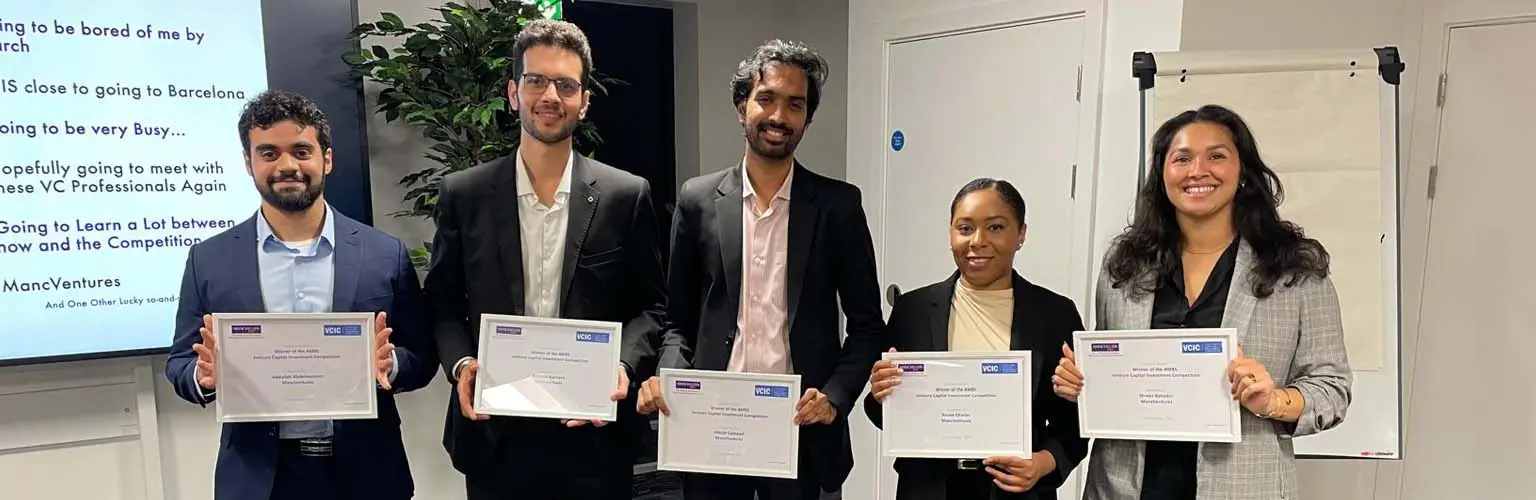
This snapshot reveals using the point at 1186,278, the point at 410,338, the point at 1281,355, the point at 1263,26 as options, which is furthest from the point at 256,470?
the point at 1263,26

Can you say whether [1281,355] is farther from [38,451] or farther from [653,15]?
[653,15]

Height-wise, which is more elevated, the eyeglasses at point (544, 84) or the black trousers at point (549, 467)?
the eyeglasses at point (544, 84)

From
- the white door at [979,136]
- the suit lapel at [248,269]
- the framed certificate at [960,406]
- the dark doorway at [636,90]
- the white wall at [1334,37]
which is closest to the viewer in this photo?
the framed certificate at [960,406]

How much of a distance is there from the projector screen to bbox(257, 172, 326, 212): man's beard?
1.07 meters

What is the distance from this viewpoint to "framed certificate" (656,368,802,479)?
1.68 m

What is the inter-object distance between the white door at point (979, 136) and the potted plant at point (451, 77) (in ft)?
4.10

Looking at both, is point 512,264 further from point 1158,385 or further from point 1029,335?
point 1158,385

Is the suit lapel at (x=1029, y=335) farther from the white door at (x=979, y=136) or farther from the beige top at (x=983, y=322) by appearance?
the white door at (x=979, y=136)

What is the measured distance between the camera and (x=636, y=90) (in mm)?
4695

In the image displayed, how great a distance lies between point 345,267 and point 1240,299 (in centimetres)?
176

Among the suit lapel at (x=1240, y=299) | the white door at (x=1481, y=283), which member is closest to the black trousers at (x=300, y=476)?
the suit lapel at (x=1240, y=299)

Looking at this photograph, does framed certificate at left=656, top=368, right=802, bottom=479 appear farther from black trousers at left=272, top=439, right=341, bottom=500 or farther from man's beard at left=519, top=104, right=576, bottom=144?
black trousers at left=272, top=439, right=341, bottom=500

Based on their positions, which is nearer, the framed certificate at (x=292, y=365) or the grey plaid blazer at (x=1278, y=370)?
the grey plaid blazer at (x=1278, y=370)

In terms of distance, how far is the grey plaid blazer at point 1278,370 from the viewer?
1.52 m
